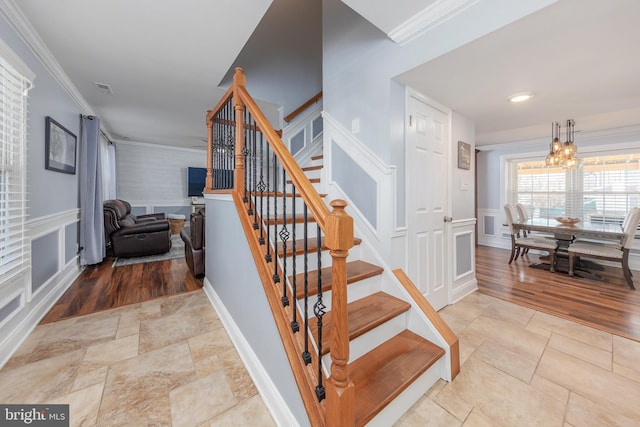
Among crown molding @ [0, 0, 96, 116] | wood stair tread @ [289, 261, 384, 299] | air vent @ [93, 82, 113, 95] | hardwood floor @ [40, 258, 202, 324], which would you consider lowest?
hardwood floor @ [40, 258, 202, 324]

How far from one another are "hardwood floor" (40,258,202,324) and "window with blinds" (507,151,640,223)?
658cm

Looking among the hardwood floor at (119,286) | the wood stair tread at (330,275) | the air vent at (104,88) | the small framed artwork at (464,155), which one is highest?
the air vent at (104,88)

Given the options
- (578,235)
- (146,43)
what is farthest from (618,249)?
(146,43)

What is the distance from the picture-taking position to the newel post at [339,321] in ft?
3.05

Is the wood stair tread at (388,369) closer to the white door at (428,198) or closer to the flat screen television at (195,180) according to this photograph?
the white door at (428,198)


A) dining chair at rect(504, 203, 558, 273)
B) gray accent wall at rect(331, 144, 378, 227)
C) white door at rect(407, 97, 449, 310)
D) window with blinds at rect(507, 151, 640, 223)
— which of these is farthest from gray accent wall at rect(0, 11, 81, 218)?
window with blinds at rect(507, 151, 640, 223)

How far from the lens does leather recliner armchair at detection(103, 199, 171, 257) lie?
4.13m

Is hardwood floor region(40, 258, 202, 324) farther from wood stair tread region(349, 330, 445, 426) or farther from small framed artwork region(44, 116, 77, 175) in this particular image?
wood stair tread region(349, 330, 445, 426)

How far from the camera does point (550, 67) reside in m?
1.85

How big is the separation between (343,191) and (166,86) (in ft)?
9.64

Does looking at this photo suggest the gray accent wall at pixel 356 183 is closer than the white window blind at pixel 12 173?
No

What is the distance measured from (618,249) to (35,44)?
7.01 meters

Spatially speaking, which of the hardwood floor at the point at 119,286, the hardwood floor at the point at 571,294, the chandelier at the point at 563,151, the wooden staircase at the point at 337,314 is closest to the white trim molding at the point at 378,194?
the wooden staircase at the point at 337,314

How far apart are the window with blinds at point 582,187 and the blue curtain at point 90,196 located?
779cm
